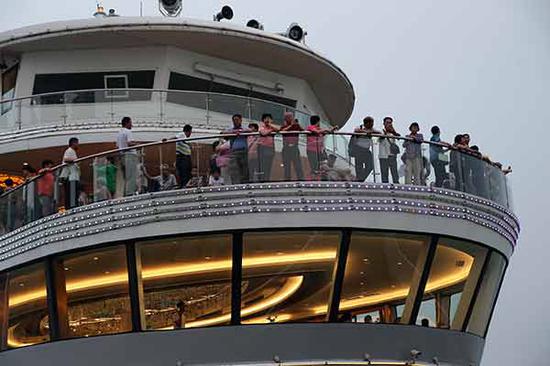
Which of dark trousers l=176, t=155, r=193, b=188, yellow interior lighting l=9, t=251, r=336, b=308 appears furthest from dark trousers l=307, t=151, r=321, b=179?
dark trousers l=176, t=155, r=193, b=188

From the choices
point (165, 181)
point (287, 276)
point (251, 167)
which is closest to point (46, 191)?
point (165, 181)

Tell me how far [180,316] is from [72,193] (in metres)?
2.99

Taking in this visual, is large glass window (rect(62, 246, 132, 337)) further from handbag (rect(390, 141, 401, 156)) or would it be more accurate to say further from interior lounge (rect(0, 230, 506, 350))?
handbag (rect(390, 141, 401, 156))

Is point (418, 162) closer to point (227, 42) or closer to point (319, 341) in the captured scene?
point (319, 341)

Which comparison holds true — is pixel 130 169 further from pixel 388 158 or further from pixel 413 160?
pixel 413 160

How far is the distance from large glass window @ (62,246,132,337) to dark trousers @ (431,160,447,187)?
5487 mm

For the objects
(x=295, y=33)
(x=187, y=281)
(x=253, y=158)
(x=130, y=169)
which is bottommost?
(x=187, y=281)

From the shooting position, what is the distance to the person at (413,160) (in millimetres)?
18172

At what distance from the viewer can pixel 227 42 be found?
24453 millimetres

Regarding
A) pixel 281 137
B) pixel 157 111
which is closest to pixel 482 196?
pixel 281 137

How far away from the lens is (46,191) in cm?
1914

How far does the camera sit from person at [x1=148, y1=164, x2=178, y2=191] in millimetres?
17688

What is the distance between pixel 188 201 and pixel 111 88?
7.99 meters

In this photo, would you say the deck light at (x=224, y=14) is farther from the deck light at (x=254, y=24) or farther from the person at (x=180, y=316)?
the person at (x=180, y=316)
